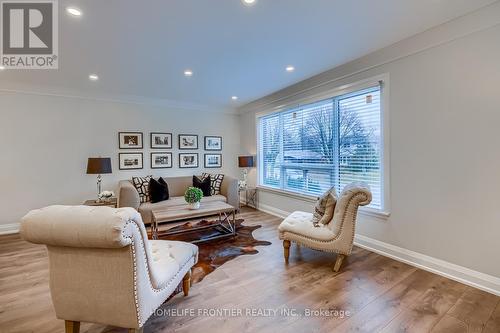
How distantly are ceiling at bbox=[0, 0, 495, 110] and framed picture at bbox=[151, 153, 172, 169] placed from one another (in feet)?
5.25

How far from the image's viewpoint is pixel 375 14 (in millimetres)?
2146

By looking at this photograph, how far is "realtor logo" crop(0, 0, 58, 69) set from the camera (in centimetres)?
203

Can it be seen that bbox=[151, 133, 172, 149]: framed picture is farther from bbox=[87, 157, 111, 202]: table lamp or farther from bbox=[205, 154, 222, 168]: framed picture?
bbox=[87, 157, 111, 202]: table lamp

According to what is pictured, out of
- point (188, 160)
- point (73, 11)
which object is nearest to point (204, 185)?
point (188, 160)

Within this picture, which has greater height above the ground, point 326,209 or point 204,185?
point 204,185

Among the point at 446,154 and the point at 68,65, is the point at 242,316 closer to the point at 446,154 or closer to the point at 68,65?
the point at 446,154

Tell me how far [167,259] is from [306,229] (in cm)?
154

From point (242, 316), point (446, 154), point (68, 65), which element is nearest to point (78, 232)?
point (242, 316)

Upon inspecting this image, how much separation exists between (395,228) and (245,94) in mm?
3564

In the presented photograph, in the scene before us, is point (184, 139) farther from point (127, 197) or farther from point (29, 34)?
point (29, 34)

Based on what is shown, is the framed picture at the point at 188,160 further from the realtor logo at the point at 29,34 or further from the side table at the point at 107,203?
the realtor logo at the point at 29,34

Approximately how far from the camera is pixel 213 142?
228 inches

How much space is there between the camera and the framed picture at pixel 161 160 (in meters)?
5.07

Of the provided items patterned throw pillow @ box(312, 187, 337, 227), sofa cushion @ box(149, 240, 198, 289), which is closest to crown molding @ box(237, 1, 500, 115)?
patterned throw pillow @ box(312, 187, 337, 227)
